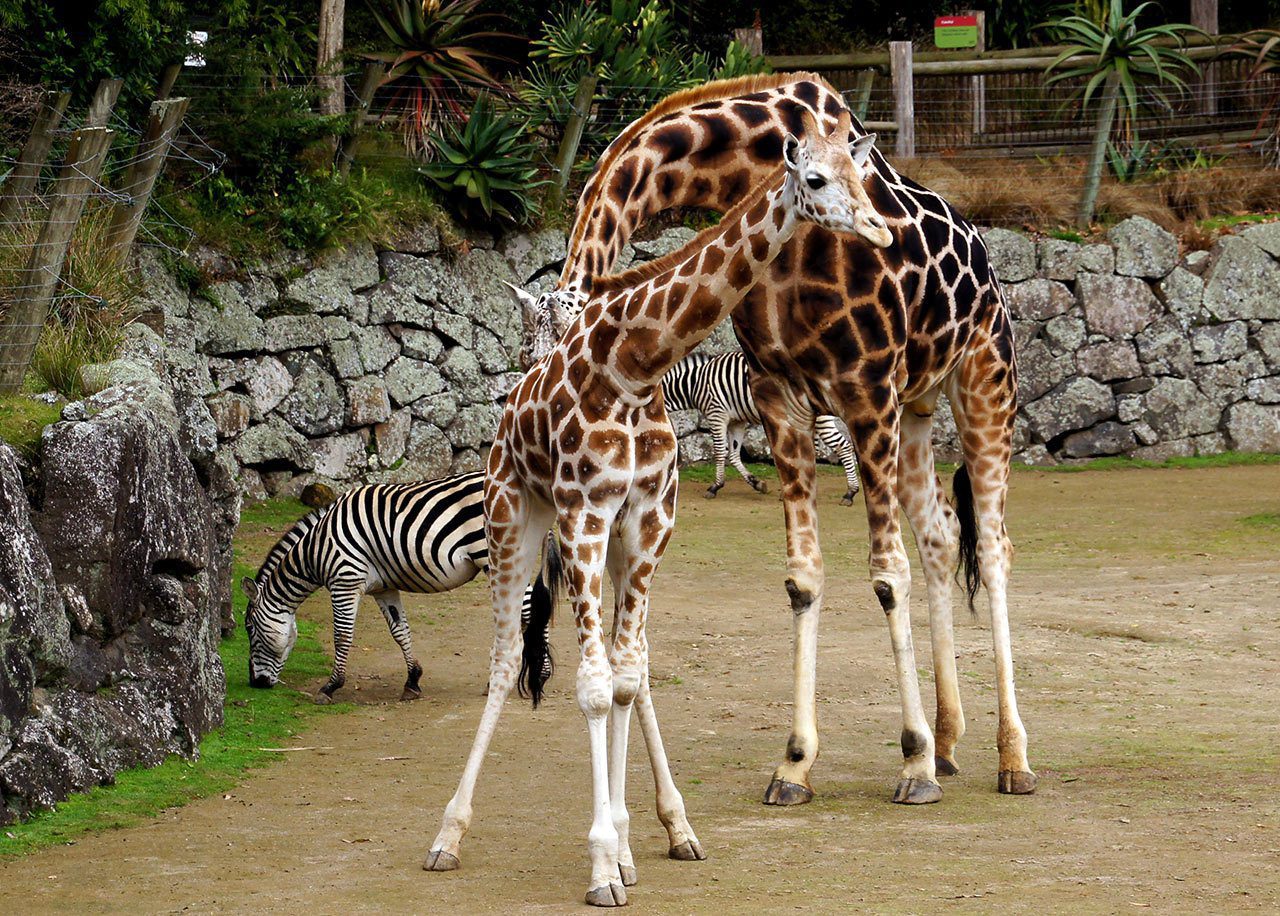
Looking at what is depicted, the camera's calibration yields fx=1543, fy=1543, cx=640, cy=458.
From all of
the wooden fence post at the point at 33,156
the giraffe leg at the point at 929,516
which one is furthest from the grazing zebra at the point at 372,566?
the wooden fence post at the point at 33,156

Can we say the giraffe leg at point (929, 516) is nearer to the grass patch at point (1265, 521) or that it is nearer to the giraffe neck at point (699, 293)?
the giraffe neck at point (699, 293)

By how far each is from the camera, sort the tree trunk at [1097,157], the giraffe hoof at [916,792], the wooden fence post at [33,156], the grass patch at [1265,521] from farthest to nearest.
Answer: the tree trunk at [1097,157] < the grass patch at [1265,521] < the wooden fence post at [33,156] < the giraffe hoof at [916,792]

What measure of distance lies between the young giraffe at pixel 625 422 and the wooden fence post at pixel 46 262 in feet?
10.7

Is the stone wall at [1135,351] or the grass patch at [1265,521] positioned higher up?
the stone wall at [1135,351]

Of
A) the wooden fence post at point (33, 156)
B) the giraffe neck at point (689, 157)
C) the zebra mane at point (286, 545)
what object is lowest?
the zebra mane at point (286, 545)

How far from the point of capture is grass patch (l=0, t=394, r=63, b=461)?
6.32 meters

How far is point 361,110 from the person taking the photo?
46.1 ft

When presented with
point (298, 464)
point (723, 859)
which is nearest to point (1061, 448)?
point (298, 464)

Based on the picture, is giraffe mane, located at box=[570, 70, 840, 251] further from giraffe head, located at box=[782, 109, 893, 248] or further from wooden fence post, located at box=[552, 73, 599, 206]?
wooden fence post, located at box=[552, 73, 599, 206]

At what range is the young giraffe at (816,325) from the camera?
239 inches

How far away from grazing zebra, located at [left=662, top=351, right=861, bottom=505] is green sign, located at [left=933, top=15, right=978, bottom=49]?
17.1 ft

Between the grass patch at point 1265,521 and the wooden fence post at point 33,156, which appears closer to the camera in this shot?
the wooden fence post at point 33,156

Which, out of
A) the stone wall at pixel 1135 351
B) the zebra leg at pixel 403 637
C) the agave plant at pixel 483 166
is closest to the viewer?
the zebra leg at pixel 403 637

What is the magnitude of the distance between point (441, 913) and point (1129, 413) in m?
13.1
